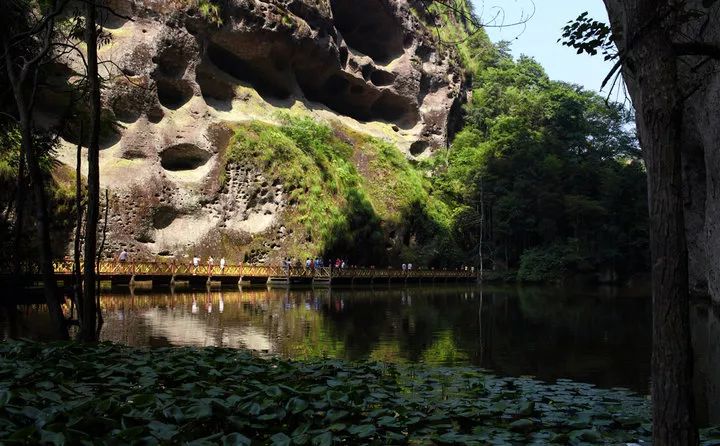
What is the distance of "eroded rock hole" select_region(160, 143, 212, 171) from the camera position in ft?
109

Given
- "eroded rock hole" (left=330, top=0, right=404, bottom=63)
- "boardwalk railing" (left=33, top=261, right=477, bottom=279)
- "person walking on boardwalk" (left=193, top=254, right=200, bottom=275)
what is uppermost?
"eroded rock hole" (left=330, top=0, right=404, bottom=63)

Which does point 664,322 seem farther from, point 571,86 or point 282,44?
point 571,86

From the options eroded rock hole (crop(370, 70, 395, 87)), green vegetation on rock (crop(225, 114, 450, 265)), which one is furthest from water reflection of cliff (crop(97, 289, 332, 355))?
eroded rock hole (crop(370, 70, 395, 87))

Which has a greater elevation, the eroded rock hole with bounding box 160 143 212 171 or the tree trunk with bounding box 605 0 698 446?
the eroded rock hole with bounding box 160 143 212 171

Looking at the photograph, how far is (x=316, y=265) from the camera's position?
1300 inches

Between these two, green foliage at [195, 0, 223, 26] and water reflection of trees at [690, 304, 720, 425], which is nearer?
water reflection of trees at [690, 304, 720, 425]

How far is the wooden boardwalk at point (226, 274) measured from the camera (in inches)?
1045

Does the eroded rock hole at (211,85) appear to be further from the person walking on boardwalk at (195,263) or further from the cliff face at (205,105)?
the person walking on boardwalk at (195,263)

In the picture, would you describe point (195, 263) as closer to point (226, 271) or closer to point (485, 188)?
point (226, 271)

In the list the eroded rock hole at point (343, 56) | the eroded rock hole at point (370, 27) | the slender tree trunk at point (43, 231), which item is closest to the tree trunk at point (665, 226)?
the slender tree trunk at point (43, 231)

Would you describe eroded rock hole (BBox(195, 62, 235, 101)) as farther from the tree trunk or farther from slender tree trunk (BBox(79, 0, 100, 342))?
the tree trunk

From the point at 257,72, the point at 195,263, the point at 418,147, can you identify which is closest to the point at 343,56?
the point at 257,72

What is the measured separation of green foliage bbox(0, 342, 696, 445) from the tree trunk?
1.55m

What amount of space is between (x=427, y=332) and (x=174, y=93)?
25.2 meters
